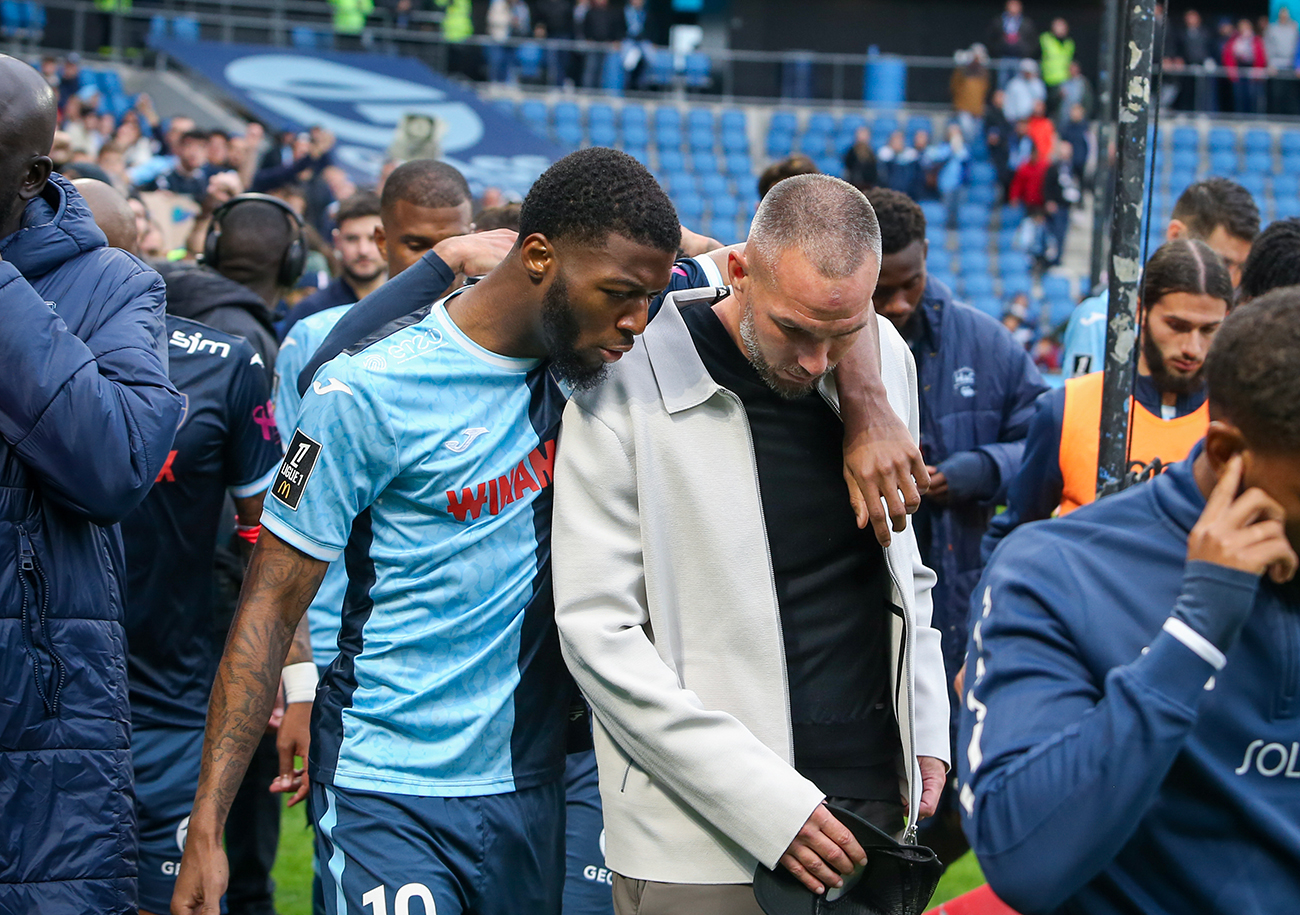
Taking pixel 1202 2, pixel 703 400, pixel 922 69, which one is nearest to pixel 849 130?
pixel 922 69

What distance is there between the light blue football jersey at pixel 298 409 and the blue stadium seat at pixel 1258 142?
77.9ft

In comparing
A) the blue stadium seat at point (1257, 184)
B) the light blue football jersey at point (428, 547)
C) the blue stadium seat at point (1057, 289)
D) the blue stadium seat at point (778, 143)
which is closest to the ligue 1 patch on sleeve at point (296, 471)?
the light blue football jersey at point (428, 547)

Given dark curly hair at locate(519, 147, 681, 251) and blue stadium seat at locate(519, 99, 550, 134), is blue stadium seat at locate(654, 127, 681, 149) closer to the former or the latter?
blue stadium seat at locate(519, 99, 550, 134)

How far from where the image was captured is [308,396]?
2.62 metres

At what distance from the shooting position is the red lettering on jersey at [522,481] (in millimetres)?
2674

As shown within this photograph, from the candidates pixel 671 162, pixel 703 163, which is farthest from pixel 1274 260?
pixel 703 163

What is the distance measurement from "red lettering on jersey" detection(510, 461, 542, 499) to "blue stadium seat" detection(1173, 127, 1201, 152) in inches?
964

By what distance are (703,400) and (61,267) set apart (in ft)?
4.09

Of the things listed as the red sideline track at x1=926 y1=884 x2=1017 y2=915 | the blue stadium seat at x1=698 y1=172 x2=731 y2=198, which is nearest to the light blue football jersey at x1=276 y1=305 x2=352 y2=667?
the red sideline track at x1=926 y1=884 x2=1017 y2=915

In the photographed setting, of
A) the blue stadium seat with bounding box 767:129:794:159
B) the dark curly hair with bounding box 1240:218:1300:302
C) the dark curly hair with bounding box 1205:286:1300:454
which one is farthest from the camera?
the blue stadium seat with bounding box 767:129:794:159

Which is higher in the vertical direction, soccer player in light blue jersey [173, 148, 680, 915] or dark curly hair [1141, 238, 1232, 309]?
dark curly hair [1141, 238, 1232, 309]

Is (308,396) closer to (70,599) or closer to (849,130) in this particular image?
(70,599)

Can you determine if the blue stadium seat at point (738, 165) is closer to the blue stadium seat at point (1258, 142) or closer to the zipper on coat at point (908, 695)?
the blue stadium seat at point (1258, 142)

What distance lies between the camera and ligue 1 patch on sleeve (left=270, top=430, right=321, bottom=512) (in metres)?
2.57
